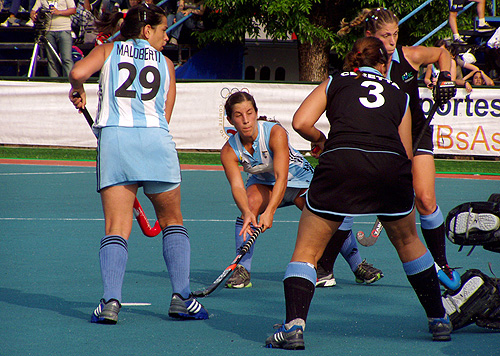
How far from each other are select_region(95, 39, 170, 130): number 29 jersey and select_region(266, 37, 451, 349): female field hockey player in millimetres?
974

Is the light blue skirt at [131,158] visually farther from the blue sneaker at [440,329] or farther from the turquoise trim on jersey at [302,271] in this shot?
the blue sneaker at [440,329]

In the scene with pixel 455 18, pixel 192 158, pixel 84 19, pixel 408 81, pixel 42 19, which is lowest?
pixel 192 158

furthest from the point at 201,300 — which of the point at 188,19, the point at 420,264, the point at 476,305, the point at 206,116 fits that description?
the point at 188,19

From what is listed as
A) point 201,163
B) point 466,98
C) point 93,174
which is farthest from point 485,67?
point 93,174

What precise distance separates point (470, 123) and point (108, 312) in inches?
427

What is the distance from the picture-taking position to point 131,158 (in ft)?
14.0

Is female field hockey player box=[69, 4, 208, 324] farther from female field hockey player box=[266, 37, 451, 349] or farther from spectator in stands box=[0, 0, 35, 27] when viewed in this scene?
spectator in stands box=[0, 0, 35, 27]

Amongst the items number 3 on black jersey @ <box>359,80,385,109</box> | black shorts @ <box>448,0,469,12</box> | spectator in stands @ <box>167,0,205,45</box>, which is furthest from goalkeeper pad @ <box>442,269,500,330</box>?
spectator in stands @ <box>167,0,205,45</box>

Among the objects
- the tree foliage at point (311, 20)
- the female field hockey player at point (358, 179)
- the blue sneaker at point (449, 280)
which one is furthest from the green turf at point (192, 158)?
the female field hockey player at point (358, 179)

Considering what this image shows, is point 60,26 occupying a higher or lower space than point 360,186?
lower

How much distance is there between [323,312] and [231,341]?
890 mm

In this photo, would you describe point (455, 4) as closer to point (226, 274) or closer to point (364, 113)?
point (226, 274)

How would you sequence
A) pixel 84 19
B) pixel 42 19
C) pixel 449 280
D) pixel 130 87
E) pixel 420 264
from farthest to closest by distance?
pixel 84 19, pixel 42 19, pixel 449 280, pixel 130 87, pixel 420 264

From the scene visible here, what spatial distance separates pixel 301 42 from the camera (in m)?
17.1
